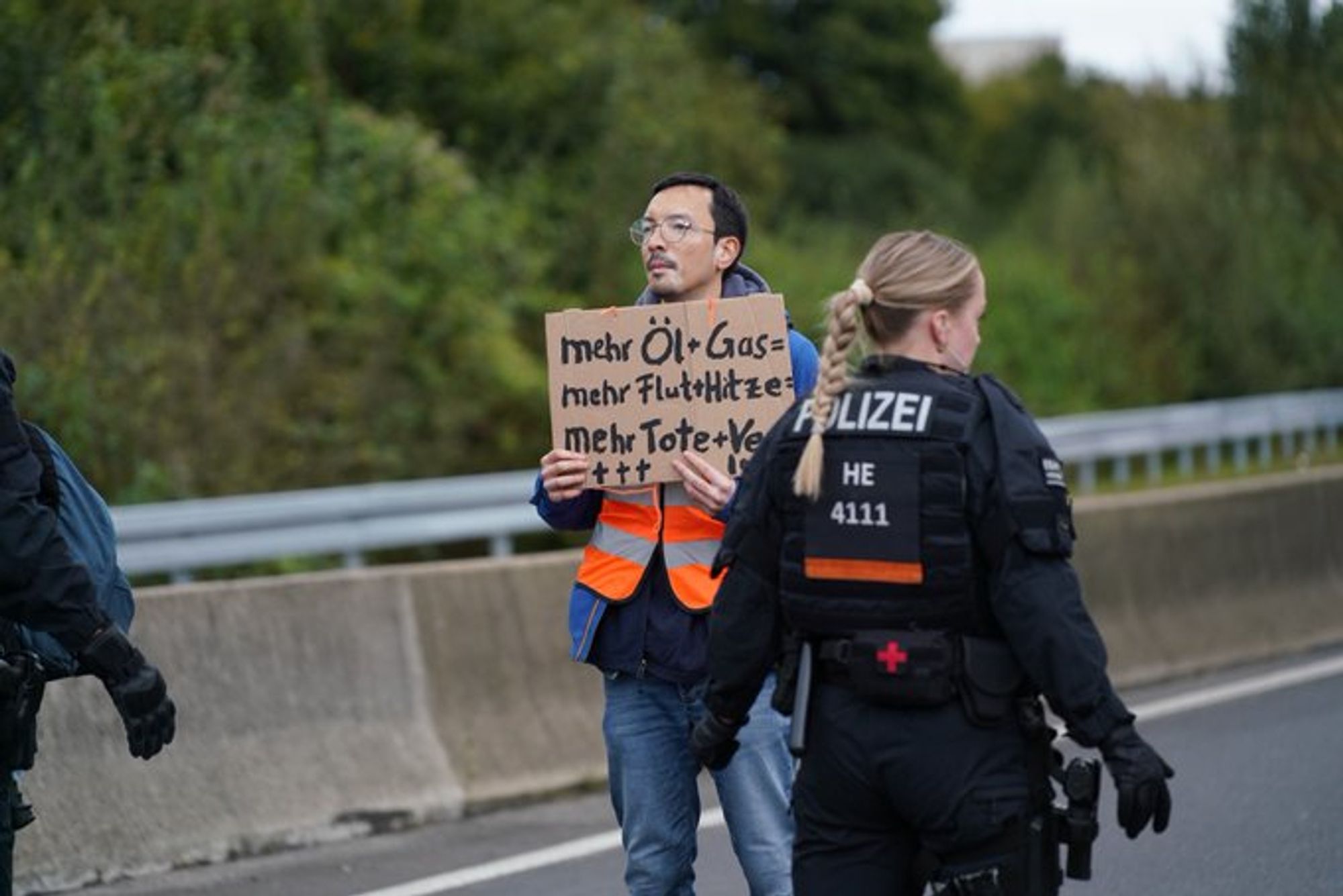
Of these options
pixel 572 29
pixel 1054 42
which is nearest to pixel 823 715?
pixel 572 29

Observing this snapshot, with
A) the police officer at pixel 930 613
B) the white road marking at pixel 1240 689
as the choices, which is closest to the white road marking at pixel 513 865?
the white road marking at pixel 1240 689

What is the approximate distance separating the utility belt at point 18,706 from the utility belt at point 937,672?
1.79m

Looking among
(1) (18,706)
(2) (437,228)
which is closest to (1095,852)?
(1) (18,706)

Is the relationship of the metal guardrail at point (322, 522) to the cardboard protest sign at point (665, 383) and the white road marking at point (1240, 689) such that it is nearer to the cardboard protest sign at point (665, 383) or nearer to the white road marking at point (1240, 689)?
the white road marking at point (1240, 689)

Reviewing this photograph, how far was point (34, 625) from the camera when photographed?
18.0 feet

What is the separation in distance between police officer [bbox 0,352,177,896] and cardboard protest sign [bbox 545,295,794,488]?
1.18 m

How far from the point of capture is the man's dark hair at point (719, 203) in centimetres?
616

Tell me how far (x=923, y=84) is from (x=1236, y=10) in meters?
36.6

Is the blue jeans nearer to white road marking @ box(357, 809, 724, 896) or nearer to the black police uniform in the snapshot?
the black police uniform

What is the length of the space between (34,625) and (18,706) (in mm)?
182

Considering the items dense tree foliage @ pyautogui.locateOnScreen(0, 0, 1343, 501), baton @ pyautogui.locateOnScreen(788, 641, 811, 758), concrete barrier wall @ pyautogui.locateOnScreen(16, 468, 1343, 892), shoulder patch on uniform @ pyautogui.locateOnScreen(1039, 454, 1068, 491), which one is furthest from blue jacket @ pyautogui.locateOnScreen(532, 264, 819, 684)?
dense tree foliage @ pyautogui.locateOnScreen(0, 0, 1343, 501)

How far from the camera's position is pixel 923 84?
72.0 metres

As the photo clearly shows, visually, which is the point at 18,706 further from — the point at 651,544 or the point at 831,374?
the point at 831,374

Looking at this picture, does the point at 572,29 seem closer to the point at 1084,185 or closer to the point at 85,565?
the point at 1084,185
